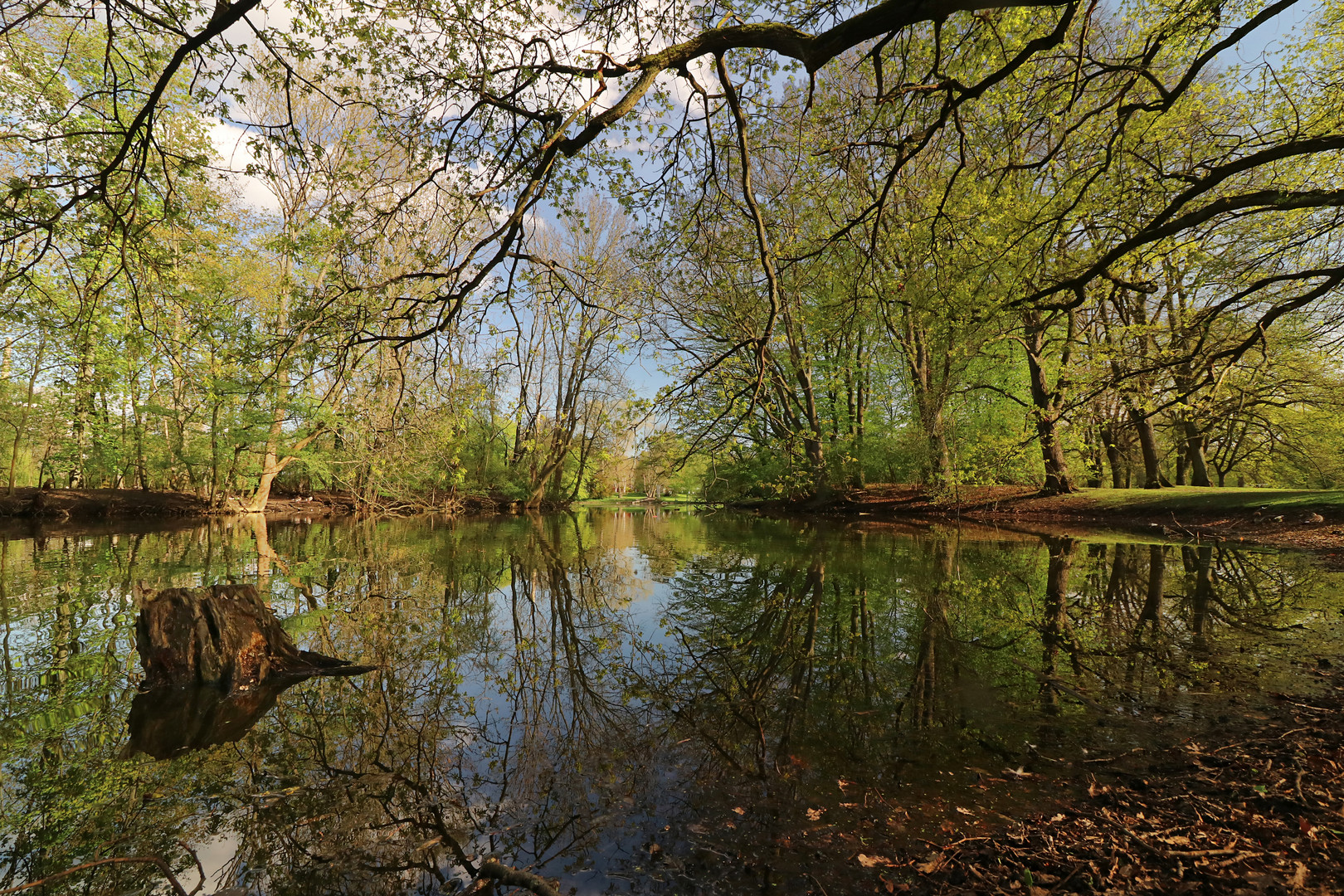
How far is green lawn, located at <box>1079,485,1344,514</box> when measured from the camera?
13947mm

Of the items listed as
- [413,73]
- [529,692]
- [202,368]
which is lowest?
[529,692]

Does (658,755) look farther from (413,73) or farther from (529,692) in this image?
(413,73)

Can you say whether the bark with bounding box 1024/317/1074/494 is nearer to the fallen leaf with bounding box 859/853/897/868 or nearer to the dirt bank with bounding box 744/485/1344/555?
the dirt bank with bounding box 744/485/1344/555

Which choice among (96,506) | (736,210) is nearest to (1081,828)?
(736,210)

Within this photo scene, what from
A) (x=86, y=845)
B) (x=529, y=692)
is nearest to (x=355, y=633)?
(x=529, y=692)

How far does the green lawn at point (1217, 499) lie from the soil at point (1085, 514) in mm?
58

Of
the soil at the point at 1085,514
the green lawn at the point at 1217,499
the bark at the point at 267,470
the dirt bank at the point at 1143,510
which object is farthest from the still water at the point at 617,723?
the bark at the point at 267,470

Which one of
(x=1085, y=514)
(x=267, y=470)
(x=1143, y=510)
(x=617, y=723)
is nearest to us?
(x=617, y=723)

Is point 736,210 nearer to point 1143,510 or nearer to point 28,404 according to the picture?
point 1143,510

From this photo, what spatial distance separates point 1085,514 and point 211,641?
2209 centimetres

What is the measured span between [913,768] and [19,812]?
4955 millimetres

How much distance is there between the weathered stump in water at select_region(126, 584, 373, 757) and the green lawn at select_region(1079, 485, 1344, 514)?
20748mm

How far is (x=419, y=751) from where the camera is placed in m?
3.68

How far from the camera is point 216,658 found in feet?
16.3
